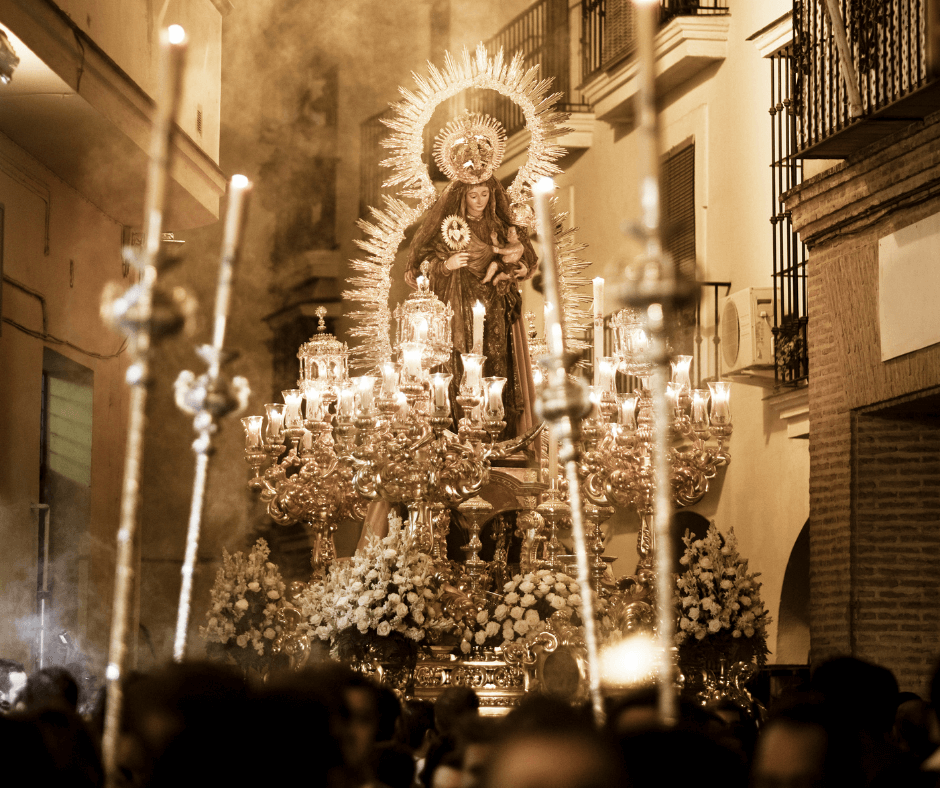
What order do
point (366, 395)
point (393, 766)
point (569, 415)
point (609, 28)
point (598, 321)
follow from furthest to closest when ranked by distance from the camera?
1. point (609, 28)
2. point (598, 321)
3. point (366, 395)
4. point (393, 766)
5. point (569, 415)

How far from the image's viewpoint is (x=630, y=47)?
15898mm

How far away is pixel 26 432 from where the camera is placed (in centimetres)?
1110

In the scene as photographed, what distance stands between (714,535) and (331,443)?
2.72 meters

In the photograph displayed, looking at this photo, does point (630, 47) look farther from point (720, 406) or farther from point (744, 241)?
point (720, 406)

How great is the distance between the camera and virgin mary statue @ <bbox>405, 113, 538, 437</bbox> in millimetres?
11727

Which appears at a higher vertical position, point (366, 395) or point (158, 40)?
point (158, 40)

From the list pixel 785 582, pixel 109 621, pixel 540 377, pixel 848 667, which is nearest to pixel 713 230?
pixel 785 582

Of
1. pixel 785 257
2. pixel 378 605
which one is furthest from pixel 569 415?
pixel 785 257

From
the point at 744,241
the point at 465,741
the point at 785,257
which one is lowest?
the point at 465,741

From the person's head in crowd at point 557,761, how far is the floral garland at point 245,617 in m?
7.52

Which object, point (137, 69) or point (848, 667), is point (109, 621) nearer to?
point (137, 69)

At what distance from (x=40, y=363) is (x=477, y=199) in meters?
3.58

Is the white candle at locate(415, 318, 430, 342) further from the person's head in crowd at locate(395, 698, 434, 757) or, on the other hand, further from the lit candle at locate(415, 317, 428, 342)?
the person's head in crowd at locate(395, 698, 434, 757)

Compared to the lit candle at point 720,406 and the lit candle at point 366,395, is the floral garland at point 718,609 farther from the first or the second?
the lit candle at point 366,395
